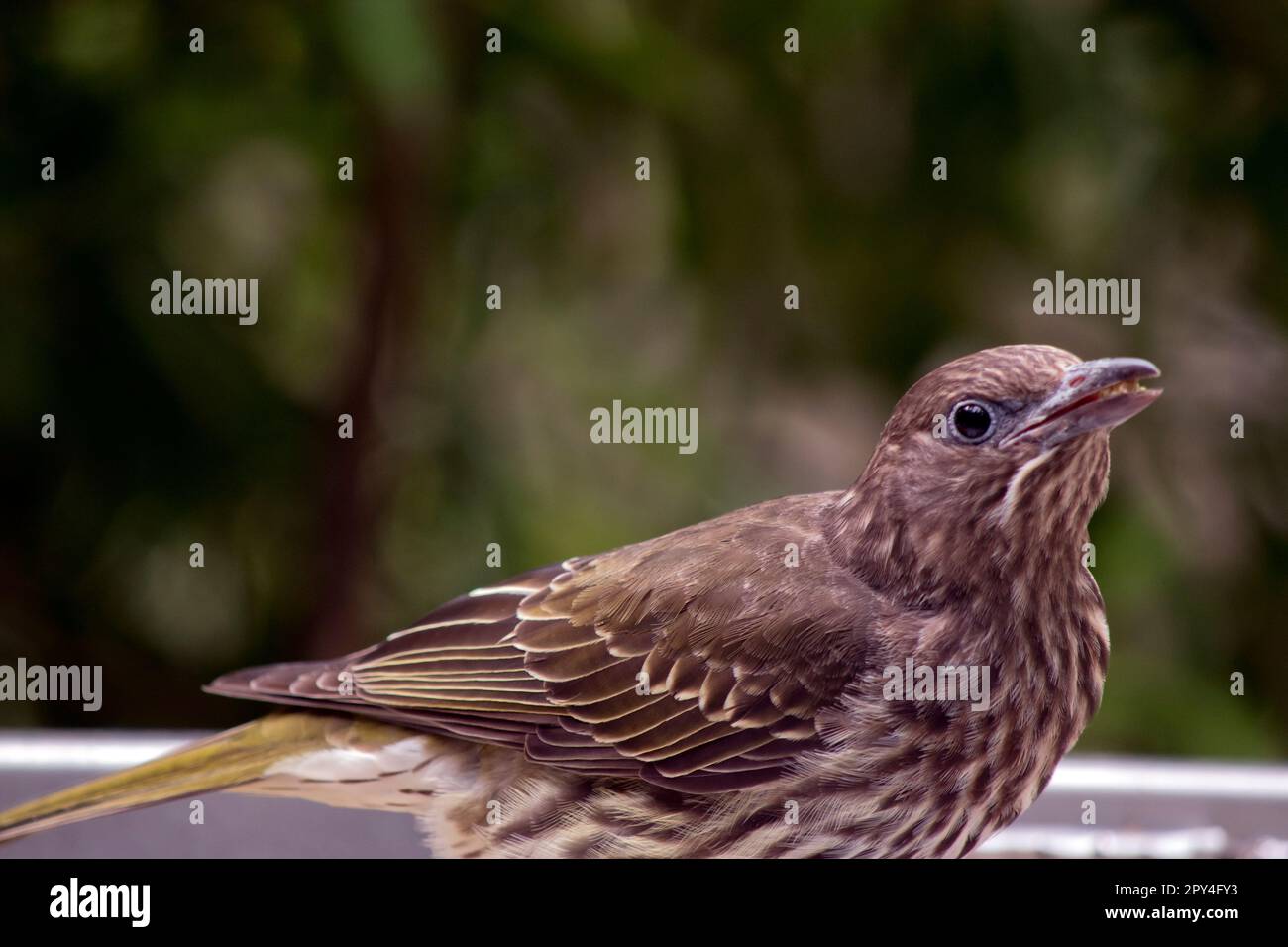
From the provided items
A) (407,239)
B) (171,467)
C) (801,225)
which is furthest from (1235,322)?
(171,467)

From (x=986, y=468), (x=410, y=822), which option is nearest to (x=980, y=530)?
(x=986, y=468)

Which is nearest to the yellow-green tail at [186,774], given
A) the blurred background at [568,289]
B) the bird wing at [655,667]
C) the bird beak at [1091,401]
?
the bird wing at [655,667]

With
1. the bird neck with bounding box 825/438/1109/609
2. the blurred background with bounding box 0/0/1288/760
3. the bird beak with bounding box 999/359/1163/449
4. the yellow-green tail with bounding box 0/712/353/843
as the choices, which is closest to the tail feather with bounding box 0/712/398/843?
the yellow-green tail with bounding box 0/712/353/843

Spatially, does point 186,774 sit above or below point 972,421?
below

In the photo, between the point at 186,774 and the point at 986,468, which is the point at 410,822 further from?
the point at 986,468

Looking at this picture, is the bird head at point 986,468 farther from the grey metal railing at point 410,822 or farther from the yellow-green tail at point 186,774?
the yellow-green tail at point 186,774

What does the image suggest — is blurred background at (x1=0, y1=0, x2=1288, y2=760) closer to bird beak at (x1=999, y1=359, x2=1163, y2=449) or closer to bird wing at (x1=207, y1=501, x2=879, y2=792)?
bird wing at (x1=207, y1=501, x2=879, y2=792)

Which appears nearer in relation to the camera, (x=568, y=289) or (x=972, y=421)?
(x=972, y=421)

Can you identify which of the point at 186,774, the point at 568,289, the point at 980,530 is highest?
the point at 568,289
